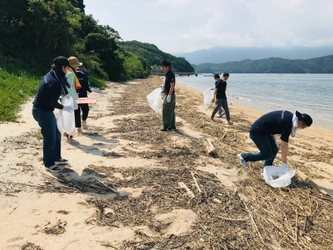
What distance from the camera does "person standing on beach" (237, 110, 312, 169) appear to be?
441cm

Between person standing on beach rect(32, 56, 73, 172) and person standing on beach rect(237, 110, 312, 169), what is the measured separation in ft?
10.7

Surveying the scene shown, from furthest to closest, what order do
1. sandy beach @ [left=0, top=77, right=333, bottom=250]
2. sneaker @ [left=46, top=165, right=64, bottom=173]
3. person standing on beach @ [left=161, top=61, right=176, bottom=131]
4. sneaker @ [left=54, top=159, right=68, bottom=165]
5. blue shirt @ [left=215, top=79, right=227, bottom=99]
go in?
blue shirt @ [left=215, top=79, right=227, bottom=99] → person standing on beach @ [left=161, top=61, right=176, bottom=131] → sneaker @ [left=54, top=159, right=68, bottom=165] → sneaker @ [left=46, top=165, right=64, bottom=173] → sandy beach @ [left=0, top=77, right=333, bottom=250]

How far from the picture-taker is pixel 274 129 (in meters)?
4.78

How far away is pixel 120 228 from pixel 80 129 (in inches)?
185

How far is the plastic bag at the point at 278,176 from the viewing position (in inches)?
180

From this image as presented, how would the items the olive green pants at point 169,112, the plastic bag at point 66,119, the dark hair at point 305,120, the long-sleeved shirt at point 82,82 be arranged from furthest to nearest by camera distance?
1. the olive green pants at point 169,112
2. the long-sleeved shirt at point 82,82
3. the plastic bag at point 66,119
4. the dark hair at point 305,120

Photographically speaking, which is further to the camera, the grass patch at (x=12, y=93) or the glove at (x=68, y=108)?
the grass patch at (x=12, y=93)

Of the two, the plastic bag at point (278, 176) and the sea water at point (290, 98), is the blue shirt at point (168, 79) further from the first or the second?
the sea water at point (290, 98)

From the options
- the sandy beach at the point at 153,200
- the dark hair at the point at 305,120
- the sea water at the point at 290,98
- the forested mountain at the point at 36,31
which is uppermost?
the forested mountain at the point at 36,31

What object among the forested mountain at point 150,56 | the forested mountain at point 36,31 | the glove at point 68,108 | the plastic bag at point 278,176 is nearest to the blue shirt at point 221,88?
the plastic bag at point 278,176

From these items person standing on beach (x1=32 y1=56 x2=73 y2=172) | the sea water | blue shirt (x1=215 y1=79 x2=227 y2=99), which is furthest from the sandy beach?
the sea water

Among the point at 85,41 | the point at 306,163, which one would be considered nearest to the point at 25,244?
the point at 306,163

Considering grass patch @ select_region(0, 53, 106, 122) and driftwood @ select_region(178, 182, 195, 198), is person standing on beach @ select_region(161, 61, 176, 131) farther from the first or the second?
grass patch @ select_region(0, 53, 106, 122)

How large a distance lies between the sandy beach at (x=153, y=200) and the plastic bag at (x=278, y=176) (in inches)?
4.7
